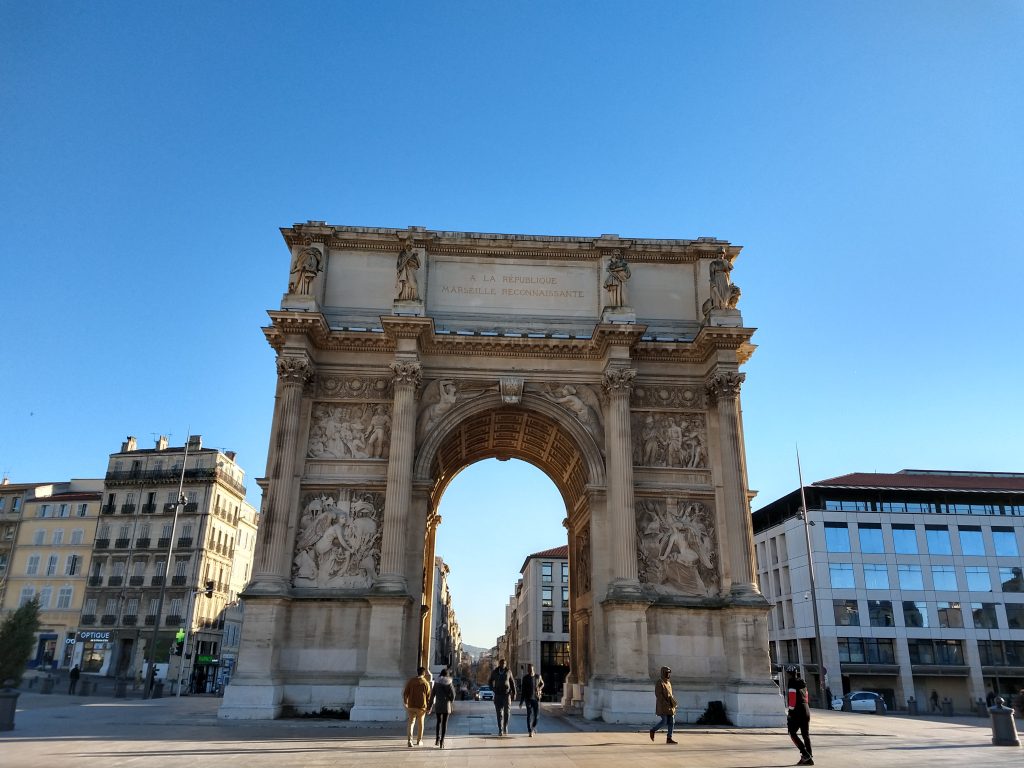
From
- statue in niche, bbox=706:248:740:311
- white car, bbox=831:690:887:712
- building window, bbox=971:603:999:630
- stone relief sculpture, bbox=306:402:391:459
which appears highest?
statue in niche, bbox=706:248:740:311

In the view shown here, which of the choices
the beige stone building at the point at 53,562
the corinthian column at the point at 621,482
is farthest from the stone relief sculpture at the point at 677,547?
the beige stone building at the point at 53,562

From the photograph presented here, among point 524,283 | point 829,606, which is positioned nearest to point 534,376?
point 524,283

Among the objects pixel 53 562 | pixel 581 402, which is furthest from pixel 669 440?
pixel 53 562

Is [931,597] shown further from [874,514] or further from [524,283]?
[524,283]

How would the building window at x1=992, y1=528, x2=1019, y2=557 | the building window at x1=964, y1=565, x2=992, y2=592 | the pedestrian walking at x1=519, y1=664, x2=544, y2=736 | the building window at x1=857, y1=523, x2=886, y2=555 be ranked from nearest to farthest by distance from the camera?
the pedestrian walking at x1=519, y1=664, x2=544, y2=736 < the building window at x1=964, y1=565, x2=992, y2=592 < the building window at x1=857, y1=523, x2=886, y2=555 < the building window at x1=992, y1=528, x2=1019, y2=557

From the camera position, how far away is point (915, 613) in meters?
49.5

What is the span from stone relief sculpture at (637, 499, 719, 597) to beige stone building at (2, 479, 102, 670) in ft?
Result: 141

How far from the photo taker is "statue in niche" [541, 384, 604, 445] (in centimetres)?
2517

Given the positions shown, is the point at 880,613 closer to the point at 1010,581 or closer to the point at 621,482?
the point at 1010,581

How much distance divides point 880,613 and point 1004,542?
1053 cm

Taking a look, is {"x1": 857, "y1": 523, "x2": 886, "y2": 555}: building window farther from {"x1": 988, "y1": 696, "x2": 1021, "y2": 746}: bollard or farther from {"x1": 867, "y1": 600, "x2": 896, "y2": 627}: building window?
{"x1": 988, "y1": 696, "x2": 1021, "y2": 746}: bollard

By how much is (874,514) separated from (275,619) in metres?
43.9

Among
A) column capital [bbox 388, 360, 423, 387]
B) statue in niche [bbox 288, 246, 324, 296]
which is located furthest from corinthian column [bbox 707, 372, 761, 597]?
statue in niche [bbox 288, 246, 324, 296]

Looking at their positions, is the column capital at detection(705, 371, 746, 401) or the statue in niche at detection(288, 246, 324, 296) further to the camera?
the statue in niche at detection(288, 246, 324, 296)
